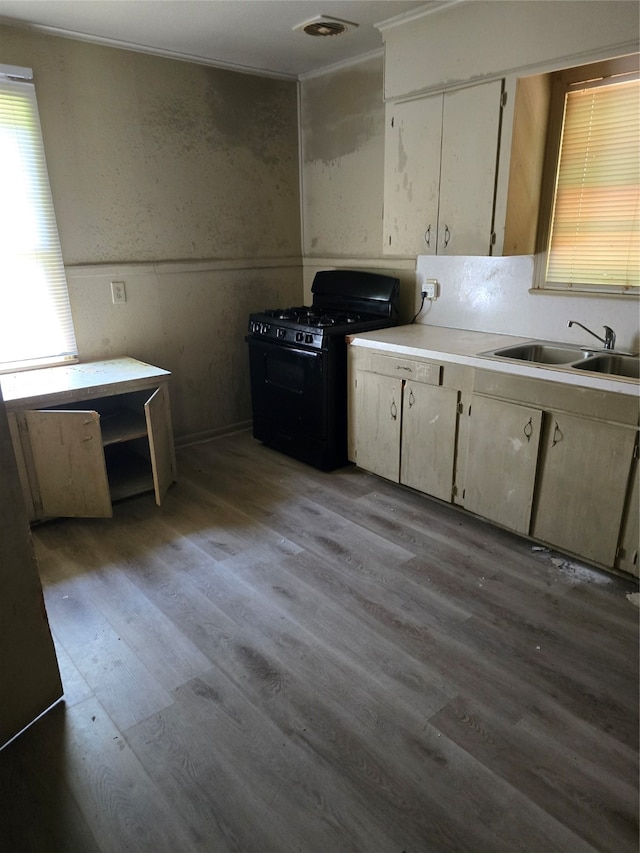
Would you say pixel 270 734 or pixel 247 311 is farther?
pixel 247 311

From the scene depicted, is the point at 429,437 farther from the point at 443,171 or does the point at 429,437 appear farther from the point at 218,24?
the point at 218,24

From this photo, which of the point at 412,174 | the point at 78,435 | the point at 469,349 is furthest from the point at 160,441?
the point at 412,174

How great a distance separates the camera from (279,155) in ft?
13.6

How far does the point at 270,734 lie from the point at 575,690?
40.3 inches

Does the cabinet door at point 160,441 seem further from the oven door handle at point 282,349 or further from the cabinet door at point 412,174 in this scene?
the cabinet door at point 412,174

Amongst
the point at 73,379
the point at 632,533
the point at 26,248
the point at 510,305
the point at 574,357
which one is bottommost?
the point at 632,533

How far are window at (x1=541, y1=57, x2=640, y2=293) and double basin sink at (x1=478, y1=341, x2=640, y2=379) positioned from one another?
0.32m

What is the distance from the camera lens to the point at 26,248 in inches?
124

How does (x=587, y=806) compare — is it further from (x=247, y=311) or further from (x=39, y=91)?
(x=39, y=91)

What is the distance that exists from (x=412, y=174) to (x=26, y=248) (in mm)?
2211

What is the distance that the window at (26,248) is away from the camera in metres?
2.99

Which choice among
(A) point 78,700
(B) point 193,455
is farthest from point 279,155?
(A) point 78,700

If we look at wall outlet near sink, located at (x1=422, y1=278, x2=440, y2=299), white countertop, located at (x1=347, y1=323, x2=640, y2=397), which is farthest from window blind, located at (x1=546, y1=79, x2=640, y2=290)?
wall outlet near sink, located at (x1=422, y1=278, x2=440, y2=299)

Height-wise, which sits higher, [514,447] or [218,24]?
[218,24]
